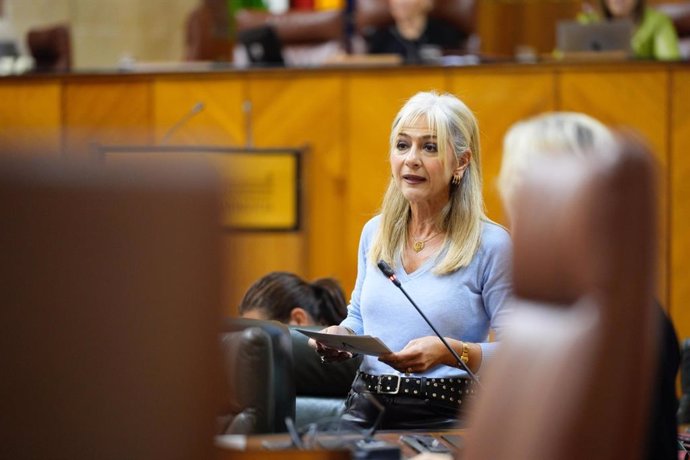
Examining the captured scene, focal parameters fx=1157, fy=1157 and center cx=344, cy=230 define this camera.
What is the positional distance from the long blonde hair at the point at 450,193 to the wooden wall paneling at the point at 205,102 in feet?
10.1

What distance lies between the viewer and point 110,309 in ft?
2.81

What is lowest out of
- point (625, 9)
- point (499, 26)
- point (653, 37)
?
point (653, 37)

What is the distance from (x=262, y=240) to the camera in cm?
544

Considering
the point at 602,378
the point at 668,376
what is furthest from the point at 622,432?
the point at 668,376

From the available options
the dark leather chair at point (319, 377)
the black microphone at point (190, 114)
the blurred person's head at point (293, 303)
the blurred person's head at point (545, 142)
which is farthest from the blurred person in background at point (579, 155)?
the black microphone at point (190, 114)

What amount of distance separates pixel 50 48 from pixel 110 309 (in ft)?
21.2

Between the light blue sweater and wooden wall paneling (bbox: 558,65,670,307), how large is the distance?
2886 millimetres

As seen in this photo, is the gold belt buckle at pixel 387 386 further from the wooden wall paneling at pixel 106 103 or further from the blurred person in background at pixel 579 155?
the wooden wall paneling at pixel 106 103

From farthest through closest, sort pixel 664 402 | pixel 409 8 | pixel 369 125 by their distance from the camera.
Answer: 1. pixel 409 8
2. pixel 369 125
3. pixel 664 402

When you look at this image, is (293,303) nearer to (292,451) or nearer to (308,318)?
(308,318)

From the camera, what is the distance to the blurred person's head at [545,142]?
102cm

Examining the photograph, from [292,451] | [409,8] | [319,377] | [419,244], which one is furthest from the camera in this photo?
[409,8]

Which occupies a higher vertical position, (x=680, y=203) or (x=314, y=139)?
(x=314, y=139)

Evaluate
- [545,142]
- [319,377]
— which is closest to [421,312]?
[319,377]
